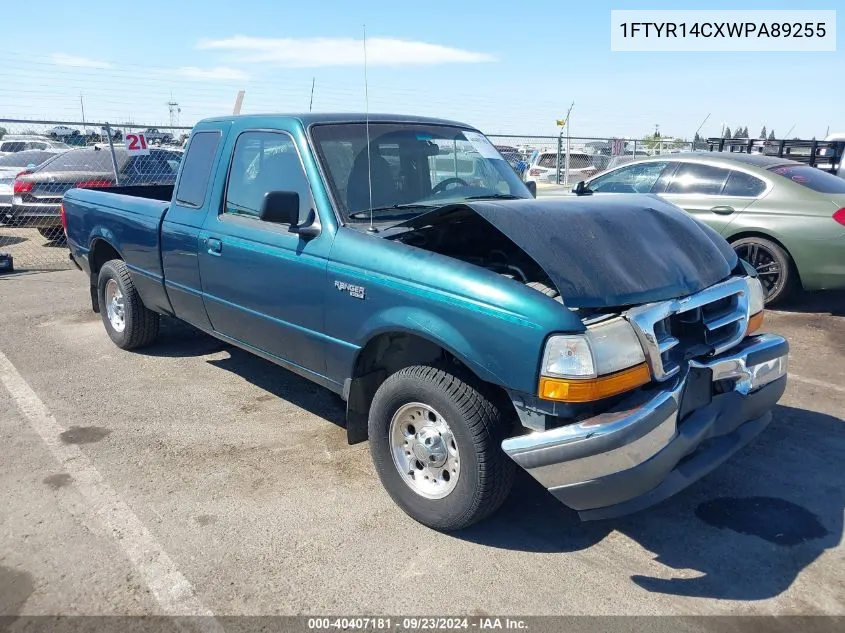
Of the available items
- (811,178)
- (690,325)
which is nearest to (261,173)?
(690,325)

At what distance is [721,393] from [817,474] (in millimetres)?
1217

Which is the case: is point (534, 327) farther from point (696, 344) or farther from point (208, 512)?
point (208, 512)

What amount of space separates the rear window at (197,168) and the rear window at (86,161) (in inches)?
320

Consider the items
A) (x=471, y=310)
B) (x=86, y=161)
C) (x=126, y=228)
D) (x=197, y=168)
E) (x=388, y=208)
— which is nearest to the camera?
(x=471, y=310)

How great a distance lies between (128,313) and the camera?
586 centimetres

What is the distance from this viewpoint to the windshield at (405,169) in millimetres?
3906

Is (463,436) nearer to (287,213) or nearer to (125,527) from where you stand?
(287,213)

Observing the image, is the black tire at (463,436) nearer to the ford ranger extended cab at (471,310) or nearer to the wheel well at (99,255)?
the ford ranger extended cab at (471,310)

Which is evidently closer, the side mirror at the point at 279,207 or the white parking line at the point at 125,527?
the white parking line at the point at 125,527

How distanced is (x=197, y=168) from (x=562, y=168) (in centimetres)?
1501

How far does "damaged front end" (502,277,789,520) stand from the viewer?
8.91 ft

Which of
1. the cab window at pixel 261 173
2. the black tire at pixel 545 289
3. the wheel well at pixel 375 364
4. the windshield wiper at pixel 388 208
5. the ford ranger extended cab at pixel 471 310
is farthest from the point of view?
the cab window at pixel 261 173

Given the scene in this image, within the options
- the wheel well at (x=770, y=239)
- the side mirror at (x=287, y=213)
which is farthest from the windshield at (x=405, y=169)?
the wheel well at (x=770, y=239)

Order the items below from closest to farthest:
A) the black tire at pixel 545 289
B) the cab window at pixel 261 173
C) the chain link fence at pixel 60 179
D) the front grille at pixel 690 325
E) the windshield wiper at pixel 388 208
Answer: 1. the front grille at pixel 690 325
2. the black tire at pixel 545 289
3. the windshield wiper at pixel 388 208
4. the cab window at pixel 261 173
5. the chain link fence at pixel 60 179
